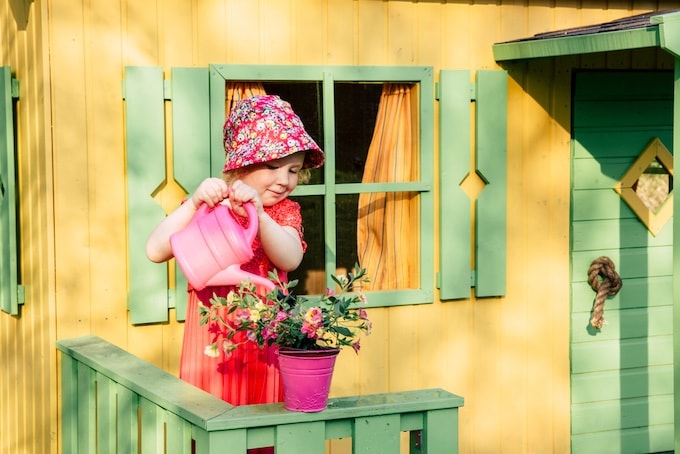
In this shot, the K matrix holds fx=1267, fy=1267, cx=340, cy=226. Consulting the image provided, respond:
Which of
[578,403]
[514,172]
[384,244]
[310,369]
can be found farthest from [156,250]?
[578,403]

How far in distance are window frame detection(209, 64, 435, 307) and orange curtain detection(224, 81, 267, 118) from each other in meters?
0.07

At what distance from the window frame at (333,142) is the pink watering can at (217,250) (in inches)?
60.6

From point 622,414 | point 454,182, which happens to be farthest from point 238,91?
point 622,414

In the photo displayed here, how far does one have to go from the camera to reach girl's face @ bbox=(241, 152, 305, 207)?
4316mm

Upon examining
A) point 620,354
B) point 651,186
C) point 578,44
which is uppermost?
point 578,44

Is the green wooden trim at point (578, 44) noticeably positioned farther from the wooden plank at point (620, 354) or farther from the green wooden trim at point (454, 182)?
the wooden plank at point (620, 354)

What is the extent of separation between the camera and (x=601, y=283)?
6.35 metres

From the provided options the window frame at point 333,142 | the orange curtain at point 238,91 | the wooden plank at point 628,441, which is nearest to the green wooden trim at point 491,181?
the window frame at point 333,142

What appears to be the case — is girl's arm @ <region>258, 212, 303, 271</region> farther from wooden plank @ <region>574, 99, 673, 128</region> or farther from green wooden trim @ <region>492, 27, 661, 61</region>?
wooden plank @ <region>574, 99, 673, 128</region>

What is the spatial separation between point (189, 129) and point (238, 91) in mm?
316

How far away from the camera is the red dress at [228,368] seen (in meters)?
4.20

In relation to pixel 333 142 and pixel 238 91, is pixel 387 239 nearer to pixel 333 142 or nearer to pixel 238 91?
pixel 333 142

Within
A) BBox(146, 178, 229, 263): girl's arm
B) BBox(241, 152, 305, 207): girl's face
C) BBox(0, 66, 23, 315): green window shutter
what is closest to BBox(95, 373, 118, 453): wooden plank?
BBox(146, 178, 229, 263): girl's arm

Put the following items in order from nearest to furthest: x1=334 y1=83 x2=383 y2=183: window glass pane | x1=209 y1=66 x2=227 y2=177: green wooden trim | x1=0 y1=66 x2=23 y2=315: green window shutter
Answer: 1. x1=209 y1=66 x2=227 y2=177: green wooden trim
2. x1=0 y1=66 x2=23 y2=315: green window shutter
3. x1=334 y1=83 x2=383 y2=183: window glass pane
